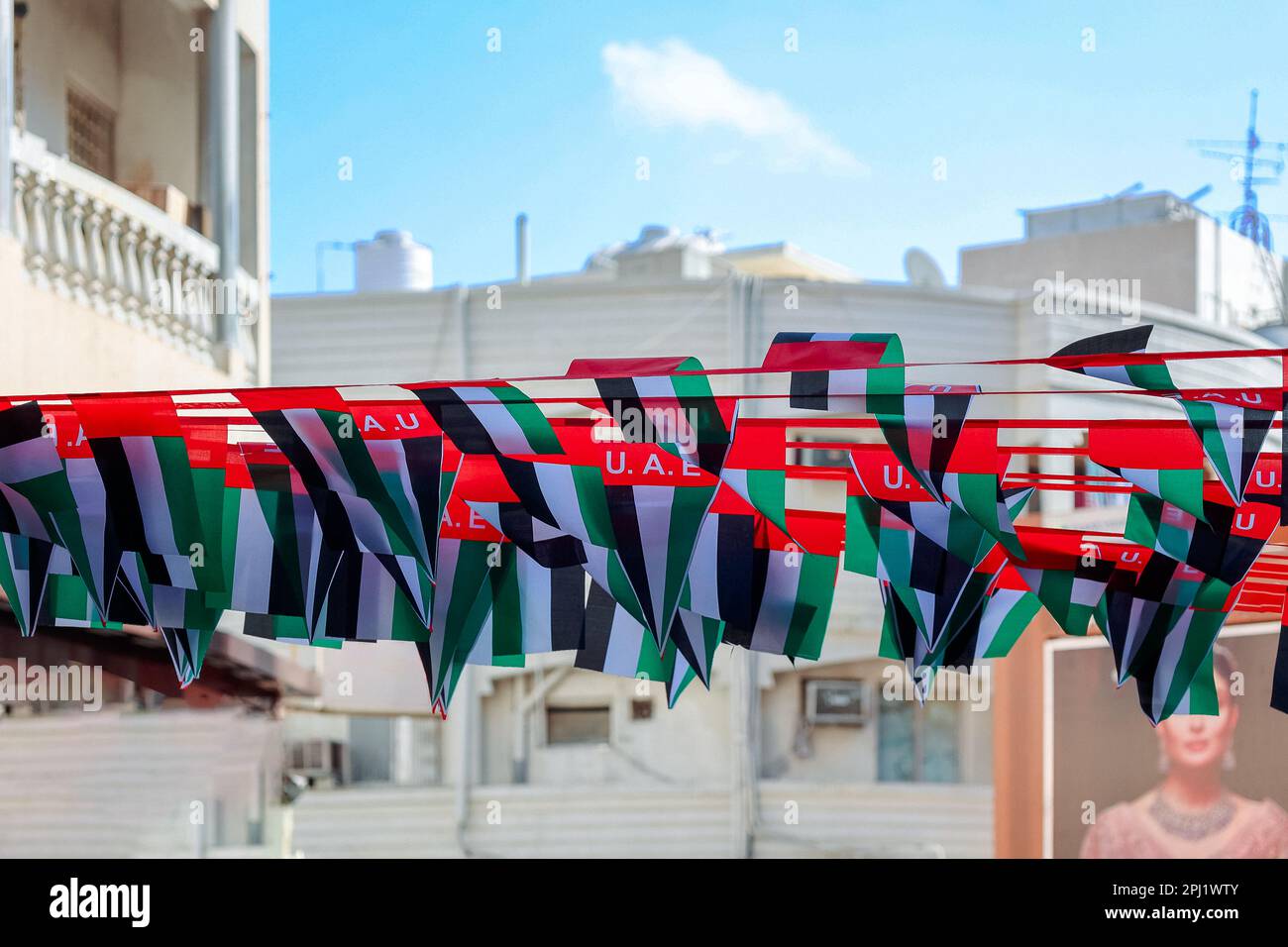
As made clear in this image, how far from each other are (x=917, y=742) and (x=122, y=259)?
13452mm

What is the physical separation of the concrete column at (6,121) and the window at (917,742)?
14.6m

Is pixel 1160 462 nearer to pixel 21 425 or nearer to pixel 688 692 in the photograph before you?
pixel 21 425

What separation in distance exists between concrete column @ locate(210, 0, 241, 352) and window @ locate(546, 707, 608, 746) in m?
10.4

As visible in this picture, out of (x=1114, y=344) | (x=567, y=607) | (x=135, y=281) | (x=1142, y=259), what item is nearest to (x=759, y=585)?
(x=567, y=607)

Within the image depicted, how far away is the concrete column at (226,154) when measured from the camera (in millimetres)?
11547

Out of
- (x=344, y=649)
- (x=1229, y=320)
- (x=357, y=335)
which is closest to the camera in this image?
(x=344, y=649)

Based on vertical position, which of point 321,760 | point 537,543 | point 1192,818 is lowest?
point 321,760

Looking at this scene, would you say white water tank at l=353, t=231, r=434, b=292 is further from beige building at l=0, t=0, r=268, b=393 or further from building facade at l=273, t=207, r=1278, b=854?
beige building at l=0, t=0, r=268, b=393

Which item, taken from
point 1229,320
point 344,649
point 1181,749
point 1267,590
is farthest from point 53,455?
point 1229,320

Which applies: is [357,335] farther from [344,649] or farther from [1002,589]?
[1002,589]

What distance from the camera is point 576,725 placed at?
69.2 feet

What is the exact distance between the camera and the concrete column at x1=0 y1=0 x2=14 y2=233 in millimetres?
8312

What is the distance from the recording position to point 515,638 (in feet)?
21.1
